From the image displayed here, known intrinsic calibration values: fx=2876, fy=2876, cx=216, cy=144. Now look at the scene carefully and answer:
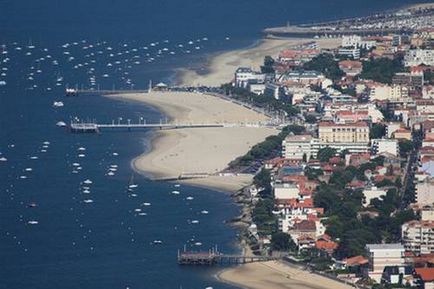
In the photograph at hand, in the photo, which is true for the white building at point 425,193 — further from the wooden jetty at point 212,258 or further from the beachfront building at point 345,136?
the beachfront building at point 345,136

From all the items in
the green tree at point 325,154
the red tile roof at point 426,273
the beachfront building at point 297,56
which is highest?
the beachfront building at point 297,56

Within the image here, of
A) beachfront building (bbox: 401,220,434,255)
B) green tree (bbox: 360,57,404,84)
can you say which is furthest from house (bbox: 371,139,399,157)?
green tree (bbox: 360,57,404,84)

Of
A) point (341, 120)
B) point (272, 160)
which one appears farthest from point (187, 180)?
point (341, 120)

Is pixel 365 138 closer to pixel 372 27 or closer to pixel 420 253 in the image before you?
pixel 420 253

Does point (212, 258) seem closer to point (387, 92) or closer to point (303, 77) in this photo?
point (387, 92)

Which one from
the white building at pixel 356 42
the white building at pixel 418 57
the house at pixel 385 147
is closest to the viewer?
the house at pixel 385 147

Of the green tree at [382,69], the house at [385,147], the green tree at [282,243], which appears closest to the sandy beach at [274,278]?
the green tree at [282,243]

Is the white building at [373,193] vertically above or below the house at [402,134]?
below

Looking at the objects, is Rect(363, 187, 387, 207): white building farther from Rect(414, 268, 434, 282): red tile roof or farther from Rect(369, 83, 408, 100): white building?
Rect(369, 83, 408, 100): white building
